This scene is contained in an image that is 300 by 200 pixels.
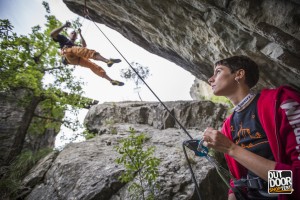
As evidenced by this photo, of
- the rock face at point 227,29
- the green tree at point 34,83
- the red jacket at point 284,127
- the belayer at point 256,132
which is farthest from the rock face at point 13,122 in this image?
the red jacket at point 284,127

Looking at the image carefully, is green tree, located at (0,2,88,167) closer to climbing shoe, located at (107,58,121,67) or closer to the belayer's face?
climbing shoe, located at (107,58,121,67)

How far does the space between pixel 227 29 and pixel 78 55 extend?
5.06 meters

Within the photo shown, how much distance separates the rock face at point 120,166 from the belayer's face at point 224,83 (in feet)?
6.79

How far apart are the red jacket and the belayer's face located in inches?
24.3

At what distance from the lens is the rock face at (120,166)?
3930 mm

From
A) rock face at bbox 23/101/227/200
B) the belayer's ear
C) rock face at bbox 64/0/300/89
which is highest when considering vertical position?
rock face at bbox 64/0/300/89

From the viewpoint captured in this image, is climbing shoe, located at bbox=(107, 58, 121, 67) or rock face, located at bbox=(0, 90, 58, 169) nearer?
climbing shoe, located at bbox=(107, 58, 121, 67)

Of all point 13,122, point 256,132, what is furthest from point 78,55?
point 256,132

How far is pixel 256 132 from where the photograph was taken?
1.92m

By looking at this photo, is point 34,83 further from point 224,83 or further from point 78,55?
point 224,83

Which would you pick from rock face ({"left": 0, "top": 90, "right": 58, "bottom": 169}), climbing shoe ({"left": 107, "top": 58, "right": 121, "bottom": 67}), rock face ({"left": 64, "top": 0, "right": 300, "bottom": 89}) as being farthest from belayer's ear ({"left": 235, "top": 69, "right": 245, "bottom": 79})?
rock face ({"left": 0, "top": 90, "right": 58, "bottom": 169})

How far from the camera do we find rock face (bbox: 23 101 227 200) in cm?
393

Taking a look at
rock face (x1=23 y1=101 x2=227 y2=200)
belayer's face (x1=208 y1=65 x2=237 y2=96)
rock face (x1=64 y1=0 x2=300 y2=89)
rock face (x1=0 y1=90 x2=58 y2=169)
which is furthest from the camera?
rock face (x1=0 y1=90 x2=58 y2=169)

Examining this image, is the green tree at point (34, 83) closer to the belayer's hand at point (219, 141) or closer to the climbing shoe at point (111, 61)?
the climbing shoe at point (111, 61)
